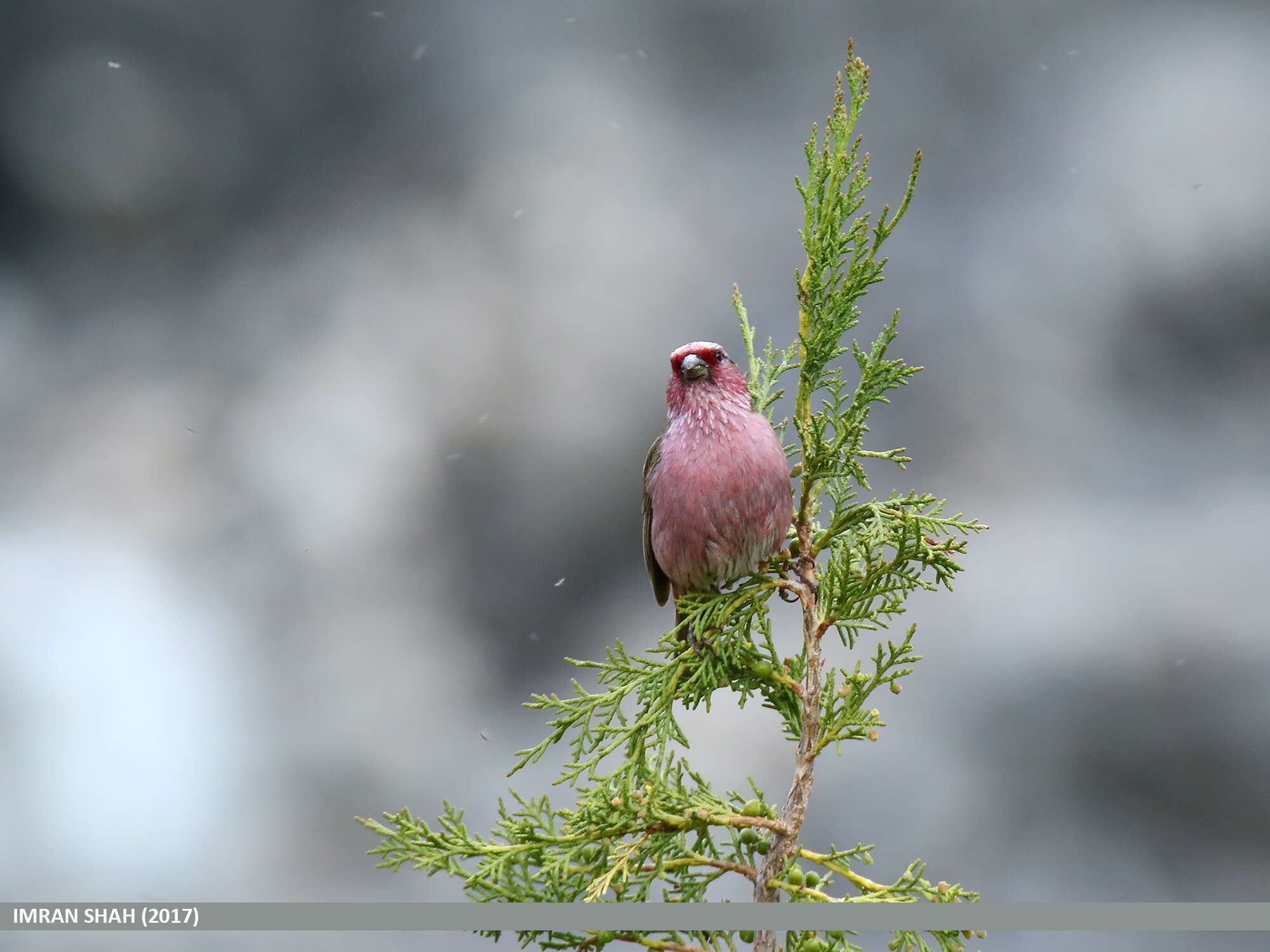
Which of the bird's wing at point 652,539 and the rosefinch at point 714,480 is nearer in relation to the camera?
the rosefinch at point 714,480

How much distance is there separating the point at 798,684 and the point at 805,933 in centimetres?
23

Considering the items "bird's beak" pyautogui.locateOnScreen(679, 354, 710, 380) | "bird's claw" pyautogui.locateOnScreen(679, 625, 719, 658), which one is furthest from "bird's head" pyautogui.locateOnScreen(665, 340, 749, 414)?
"bird's claw" pyautogui.locateOnScreen(679, 625, 719, 658)

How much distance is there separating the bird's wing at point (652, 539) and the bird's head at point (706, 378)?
0.23ft

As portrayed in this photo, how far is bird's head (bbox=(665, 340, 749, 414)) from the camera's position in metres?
1.04

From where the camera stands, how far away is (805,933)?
931mm

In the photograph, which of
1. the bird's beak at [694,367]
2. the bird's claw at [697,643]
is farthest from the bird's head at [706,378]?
the bird's claw at [697,643]

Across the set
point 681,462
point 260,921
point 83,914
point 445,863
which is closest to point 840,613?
point 681,462

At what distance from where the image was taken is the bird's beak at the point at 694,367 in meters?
1.04

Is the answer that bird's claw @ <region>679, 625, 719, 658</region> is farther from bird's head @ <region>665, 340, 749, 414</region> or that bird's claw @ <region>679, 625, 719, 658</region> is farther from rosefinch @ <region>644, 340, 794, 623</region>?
bird's head @ <region>665, 340, 749, 414</region>

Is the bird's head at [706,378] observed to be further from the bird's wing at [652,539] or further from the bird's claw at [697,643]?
the bird's claw at [697,643]

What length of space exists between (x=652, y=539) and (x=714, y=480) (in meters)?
0.13

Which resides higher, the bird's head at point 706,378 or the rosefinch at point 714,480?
the bird's head at point 706,378

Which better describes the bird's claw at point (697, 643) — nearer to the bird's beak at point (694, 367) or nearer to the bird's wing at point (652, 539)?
the bird's wing at point (652, 539)

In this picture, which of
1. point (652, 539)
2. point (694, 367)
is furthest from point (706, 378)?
point (652, 539)
